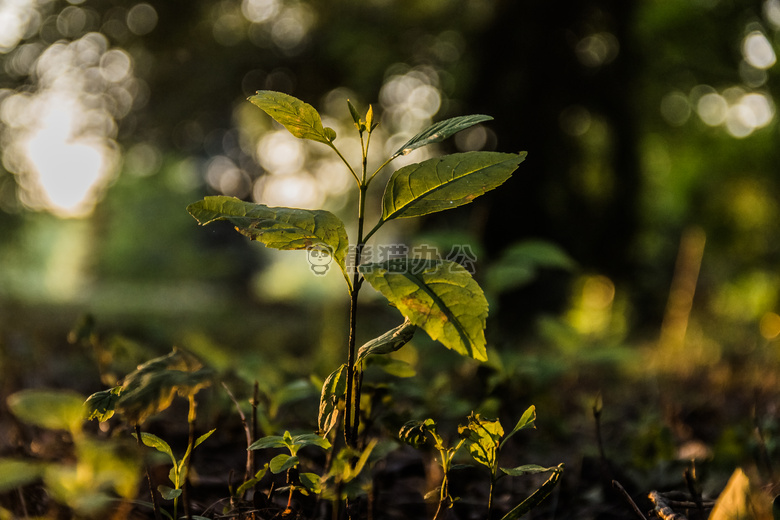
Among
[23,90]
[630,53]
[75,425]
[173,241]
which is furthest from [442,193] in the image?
[173,241]

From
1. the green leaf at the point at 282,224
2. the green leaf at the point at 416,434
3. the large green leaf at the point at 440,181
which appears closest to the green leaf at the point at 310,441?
the green leaf at the point at 416,434

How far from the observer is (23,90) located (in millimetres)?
3904

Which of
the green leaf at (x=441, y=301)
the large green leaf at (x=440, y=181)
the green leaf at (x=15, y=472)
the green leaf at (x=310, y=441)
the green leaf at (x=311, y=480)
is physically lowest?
the green leaf at (x=311, y=480)

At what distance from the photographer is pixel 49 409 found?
667 millimetres

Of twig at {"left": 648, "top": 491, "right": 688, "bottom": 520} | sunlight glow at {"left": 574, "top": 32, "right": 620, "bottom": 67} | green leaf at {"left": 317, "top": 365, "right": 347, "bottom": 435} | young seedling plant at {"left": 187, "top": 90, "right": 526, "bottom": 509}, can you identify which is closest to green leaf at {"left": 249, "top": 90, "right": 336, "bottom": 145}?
young seedling plant at {"left": 187, "top": 90, "right": 526, "bottom": 509}

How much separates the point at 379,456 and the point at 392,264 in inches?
15.7

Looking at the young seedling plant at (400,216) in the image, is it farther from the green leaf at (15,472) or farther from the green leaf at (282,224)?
the green leaf at (15,472)

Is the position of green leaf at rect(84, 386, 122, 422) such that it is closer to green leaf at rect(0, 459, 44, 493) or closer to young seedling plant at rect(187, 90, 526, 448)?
green leaf at rect(0, 459, 44, 493)

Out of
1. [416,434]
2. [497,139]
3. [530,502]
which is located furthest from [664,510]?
[497,139]

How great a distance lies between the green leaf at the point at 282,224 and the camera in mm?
743

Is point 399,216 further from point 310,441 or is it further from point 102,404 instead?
point 102,404

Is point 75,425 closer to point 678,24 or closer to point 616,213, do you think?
point 616,213

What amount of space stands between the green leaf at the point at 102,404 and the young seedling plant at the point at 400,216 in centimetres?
32

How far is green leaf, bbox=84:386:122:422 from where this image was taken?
0.75m
